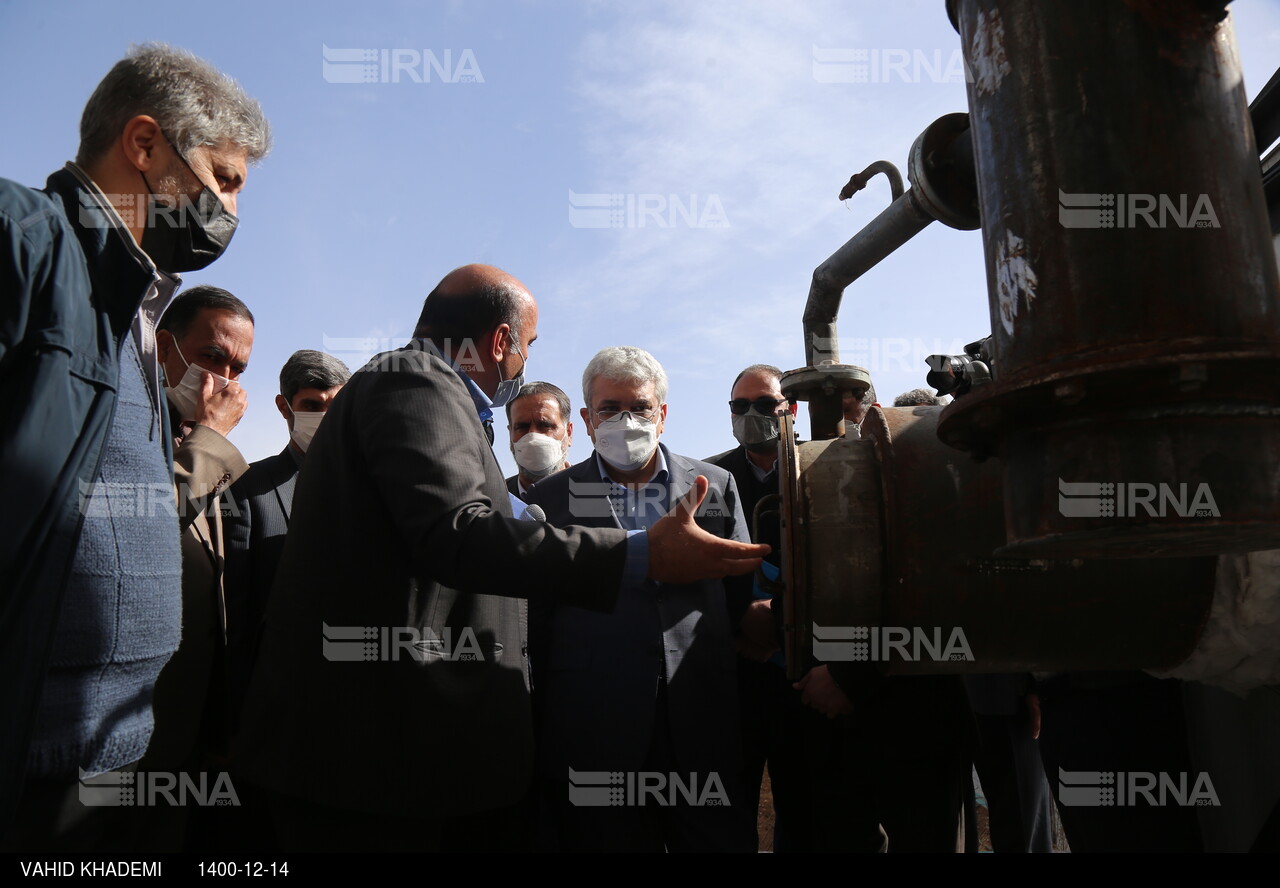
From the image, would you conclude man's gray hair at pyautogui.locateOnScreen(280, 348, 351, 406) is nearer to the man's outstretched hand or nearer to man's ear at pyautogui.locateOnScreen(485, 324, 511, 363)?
man's ear at pyautogui.locateOnScreen(485, 324, 511, 363)

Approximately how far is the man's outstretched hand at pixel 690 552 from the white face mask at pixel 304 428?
6.41ft

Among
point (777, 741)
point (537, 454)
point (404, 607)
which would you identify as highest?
point (537, 454)

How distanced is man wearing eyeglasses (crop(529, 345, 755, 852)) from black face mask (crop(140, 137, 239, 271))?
1581 millimetres

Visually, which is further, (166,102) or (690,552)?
(690,552)

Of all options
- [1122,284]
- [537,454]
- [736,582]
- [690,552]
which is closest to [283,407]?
[537,454]

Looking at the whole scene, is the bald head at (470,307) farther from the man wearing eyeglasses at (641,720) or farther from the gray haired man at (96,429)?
the man wearing eyeglasses at (641,720)

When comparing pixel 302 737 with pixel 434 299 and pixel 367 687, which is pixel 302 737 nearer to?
pixel 367 687

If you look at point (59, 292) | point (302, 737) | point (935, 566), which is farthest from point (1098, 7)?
point (302, 737)

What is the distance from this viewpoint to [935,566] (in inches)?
79.3

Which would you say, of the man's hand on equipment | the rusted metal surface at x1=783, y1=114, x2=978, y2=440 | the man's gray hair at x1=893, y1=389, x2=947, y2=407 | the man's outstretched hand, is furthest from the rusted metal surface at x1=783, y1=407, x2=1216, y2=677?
the man's gray hair at x1=893, y1=389, x2=947, y2=407

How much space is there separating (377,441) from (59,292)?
0.79m

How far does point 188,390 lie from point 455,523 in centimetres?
147

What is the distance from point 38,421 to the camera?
1461mm

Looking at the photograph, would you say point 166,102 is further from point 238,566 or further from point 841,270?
point 841,270
